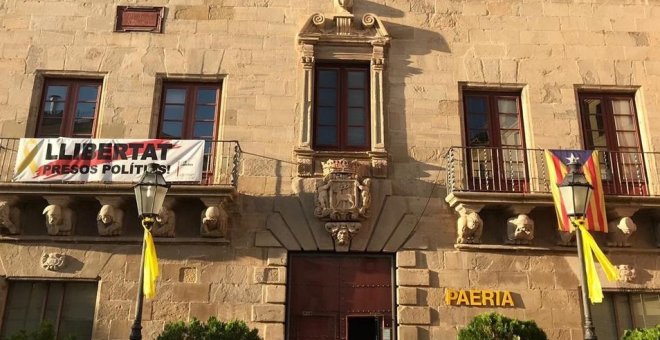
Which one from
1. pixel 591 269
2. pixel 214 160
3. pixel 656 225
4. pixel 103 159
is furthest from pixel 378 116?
pixel 656 225

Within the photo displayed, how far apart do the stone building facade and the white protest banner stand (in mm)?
291

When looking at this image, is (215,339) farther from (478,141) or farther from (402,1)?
(402,1)

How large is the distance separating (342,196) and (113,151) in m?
4.26

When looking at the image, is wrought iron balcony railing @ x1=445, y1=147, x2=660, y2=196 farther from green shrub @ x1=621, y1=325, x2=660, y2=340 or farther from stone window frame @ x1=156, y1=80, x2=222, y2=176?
stone window frame @ x1=156, y1=80, x2=222, y2=176

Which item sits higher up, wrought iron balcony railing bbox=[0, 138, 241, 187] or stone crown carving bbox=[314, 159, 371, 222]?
wrought iron balcony railing bbox=[0, 138, 241, 187]

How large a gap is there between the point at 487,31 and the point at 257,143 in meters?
5.38

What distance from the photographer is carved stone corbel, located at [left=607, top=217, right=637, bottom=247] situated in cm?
1085

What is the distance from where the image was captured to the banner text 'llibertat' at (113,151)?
10.9 meters

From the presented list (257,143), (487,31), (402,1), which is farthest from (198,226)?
(487,31)

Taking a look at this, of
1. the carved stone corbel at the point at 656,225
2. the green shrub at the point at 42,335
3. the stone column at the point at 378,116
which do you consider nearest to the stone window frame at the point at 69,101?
the green shrub at the point at 42,335

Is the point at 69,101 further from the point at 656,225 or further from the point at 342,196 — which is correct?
the point at 656,225

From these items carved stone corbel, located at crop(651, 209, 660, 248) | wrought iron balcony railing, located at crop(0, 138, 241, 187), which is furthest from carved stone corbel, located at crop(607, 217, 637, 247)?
wrought iron balcony railing, located at crop(0, 138, 241, 187)

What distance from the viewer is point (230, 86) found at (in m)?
11.9

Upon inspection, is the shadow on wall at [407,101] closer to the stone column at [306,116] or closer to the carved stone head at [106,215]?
the stone column at [306,116]
